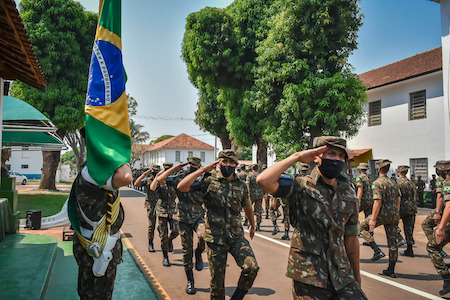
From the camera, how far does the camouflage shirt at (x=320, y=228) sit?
2.81m

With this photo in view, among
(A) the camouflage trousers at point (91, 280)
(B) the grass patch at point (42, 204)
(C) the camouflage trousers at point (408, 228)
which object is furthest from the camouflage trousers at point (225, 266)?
(B) the grass patch at point (42, 204)

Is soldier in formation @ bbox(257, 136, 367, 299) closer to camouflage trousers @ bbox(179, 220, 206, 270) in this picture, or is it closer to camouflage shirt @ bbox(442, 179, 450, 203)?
camouflage trousers @ bbox(179, 220, 206, 270)

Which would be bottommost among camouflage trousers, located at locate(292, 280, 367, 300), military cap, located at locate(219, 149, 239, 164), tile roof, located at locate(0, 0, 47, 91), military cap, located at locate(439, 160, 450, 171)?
camouflage trousers, located at locate(292, 280, 367, 300)

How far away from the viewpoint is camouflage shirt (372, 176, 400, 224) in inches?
253

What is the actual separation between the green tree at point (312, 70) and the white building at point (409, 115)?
526 centimetres

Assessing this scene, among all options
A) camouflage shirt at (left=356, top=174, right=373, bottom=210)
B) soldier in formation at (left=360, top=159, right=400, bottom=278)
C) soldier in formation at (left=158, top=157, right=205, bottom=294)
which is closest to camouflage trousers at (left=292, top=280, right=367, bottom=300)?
soldier in formation at (left=158, top=157, right=205, bottom=294)

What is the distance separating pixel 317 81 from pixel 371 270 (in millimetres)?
9042

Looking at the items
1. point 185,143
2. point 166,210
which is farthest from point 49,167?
point 185,143

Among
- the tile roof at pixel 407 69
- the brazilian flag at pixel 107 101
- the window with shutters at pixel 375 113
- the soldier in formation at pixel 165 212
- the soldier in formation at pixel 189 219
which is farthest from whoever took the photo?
the window with shutters at pixel 375 113

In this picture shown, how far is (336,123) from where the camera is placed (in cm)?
1427

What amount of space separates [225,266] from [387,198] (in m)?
4.09

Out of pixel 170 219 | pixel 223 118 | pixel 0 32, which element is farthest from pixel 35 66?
pixel 223 118

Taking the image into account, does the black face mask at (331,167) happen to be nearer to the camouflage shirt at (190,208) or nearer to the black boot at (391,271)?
the camouflage shirt at (190,208)

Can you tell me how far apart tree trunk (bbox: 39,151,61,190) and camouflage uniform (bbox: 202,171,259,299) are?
1901cm
